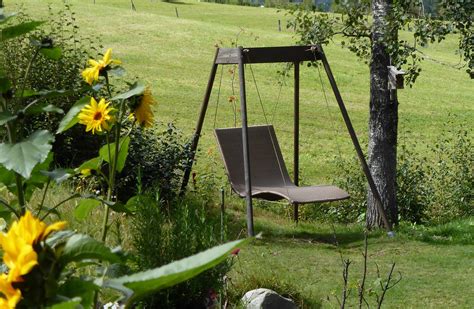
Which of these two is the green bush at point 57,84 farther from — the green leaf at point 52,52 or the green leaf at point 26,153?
the green leaf at point 26,153

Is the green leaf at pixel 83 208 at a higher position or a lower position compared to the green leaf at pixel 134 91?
lower

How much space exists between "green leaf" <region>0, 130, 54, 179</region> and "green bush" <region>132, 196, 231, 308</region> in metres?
2.27

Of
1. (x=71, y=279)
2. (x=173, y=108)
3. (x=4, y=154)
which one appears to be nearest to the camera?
(x=71, y=279)

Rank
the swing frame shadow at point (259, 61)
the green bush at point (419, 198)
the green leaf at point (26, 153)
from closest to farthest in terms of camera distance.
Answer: the green leaf at point (26, 153)
the swing frame shadow at point (259, 61)
the green bush at point (419, 198)

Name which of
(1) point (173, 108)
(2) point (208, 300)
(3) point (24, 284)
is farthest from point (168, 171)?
(1) point (173, 108)

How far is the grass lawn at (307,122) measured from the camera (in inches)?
241

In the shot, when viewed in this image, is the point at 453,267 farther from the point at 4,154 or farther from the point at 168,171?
the point at 4,154

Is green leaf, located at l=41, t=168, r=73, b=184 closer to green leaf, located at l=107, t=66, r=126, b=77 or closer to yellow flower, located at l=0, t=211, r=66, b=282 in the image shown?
green leaf, located at l=107, t=66, r=126, b=77

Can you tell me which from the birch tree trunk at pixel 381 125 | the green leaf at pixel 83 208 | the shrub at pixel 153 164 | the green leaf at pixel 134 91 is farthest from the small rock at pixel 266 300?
the birch tree trunk at pixel 381 125

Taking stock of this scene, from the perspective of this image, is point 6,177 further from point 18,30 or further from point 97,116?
point 97,116

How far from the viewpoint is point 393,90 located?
839cm

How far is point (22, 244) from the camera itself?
0.66 meters

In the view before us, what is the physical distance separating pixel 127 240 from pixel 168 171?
8.67 ft

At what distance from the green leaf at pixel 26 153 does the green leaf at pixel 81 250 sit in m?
0.39
